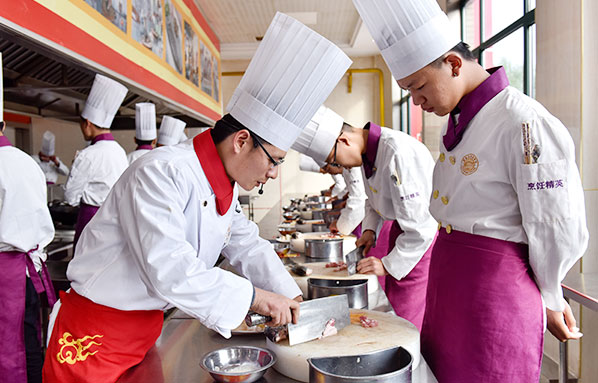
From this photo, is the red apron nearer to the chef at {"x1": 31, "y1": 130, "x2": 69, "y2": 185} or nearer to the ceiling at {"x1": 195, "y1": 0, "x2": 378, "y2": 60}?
the ceiling at {"x1": 195, "y1": 0, "x2": 378, "y2": 60}

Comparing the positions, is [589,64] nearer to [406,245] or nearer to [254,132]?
[406,245]

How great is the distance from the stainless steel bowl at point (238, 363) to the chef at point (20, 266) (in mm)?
1750

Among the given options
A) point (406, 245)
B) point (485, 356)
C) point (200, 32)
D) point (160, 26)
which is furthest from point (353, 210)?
point (200, 32)

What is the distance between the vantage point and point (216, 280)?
3.91ft

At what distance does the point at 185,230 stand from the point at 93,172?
2860 mm

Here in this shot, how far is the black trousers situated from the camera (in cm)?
256

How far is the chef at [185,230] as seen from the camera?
3.83 ft

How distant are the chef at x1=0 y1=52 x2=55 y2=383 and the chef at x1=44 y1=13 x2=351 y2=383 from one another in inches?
52.5

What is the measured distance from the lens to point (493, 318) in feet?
4.22

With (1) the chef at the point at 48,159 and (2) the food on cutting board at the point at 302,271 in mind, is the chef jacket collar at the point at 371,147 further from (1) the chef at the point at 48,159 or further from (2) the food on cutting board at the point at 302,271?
(1) the chef at the point at 48,159

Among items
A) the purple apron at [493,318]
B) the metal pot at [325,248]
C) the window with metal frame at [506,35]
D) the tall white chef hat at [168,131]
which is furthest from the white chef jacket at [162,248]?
the tall white chef hat at [168,131]

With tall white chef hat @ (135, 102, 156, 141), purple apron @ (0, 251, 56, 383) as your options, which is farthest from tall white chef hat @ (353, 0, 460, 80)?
tall white chef hat @ (135, 102, 156, 141)

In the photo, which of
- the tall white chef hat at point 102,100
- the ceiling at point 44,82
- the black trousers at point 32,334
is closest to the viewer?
the black trousers at point 32,334

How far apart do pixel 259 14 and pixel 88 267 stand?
276 inches
